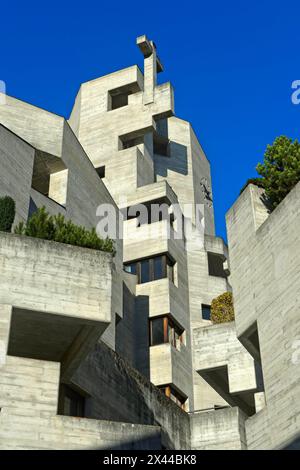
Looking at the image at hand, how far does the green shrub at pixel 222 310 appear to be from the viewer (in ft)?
114

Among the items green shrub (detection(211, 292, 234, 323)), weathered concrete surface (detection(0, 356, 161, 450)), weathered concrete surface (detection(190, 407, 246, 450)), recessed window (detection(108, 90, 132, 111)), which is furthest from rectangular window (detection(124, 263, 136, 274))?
weathered concrete surface (detection(0, 356, 161, 450))

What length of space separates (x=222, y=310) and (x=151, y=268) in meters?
7.01

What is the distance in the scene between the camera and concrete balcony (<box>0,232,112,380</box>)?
19.1 meters

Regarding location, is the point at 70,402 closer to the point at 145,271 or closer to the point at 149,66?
the point at 145,271

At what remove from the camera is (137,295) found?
40.3 metres

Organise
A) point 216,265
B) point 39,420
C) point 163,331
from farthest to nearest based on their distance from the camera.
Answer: point 216,265 → point 163,331 → point 39,420

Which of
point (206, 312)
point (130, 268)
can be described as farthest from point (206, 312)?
point (130, 268)

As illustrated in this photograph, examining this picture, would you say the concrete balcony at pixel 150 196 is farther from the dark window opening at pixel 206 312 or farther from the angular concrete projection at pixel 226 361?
the angular concrete projection at pixel 226 361

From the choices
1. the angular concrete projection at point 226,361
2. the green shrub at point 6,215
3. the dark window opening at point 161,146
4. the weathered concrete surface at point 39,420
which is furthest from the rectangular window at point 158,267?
the weathered concrete surface at point 39,420

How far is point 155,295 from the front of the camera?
39.9 m

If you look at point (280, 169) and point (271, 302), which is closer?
point (271, 302)

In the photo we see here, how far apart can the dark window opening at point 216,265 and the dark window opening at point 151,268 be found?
6.43 metres
